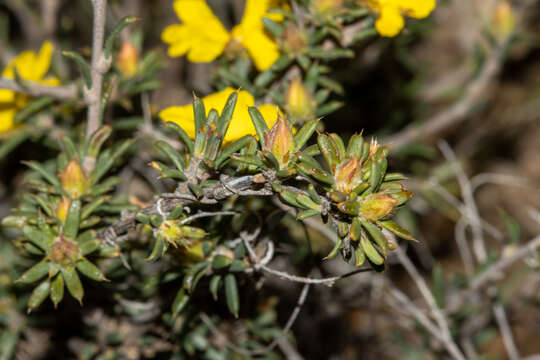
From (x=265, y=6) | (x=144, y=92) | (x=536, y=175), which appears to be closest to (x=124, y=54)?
(x=144, y=92)

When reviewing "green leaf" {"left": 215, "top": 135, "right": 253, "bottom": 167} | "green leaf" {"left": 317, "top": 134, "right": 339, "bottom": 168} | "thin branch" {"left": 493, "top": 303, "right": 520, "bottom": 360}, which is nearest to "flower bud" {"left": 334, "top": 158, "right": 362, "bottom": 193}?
"green leaf" {"left": 317, "top": 134, "right": 339, "bottom": 168}

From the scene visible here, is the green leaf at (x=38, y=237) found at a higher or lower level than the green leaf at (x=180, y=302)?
higher

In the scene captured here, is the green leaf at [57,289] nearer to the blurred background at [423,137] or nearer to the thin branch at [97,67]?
the thin branch at [97,67]

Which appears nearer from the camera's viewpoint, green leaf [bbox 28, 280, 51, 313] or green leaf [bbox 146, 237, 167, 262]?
green leaf [bbox 146, 237, 167, 262]

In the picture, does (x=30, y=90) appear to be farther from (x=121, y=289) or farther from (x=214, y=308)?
(x=214, y=308)

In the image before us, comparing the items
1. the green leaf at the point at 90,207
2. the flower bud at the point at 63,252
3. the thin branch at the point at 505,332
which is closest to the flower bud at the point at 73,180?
the green leaf at the point at 90,207

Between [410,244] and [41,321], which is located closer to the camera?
[41,321]

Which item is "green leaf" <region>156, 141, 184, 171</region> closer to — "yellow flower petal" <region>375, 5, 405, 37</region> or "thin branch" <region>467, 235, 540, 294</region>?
"yellow flower petal" <region>375, 5, 405, 37</region>
